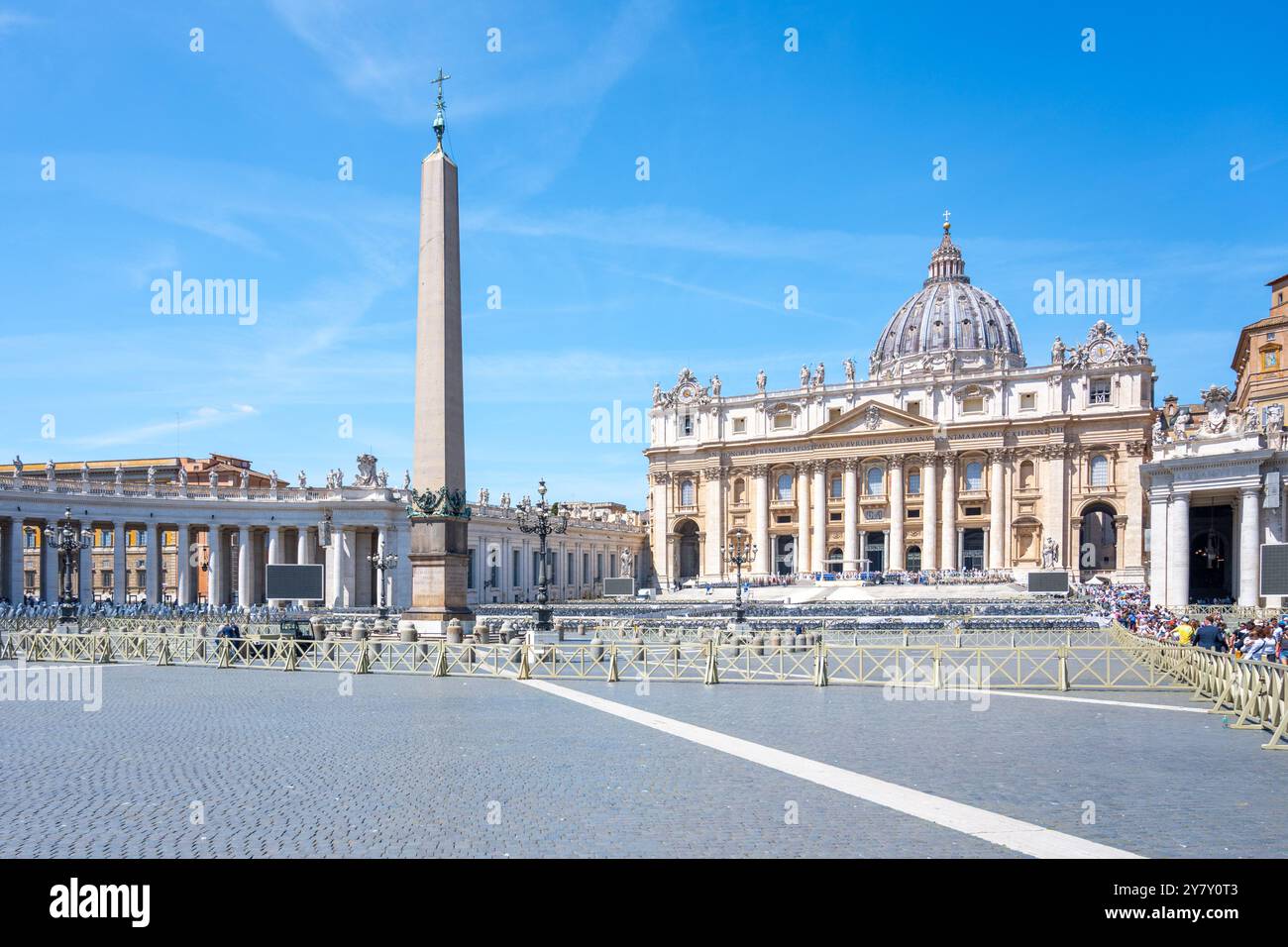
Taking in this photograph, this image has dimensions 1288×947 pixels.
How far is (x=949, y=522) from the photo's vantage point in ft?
268

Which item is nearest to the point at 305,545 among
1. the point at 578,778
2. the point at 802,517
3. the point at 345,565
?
the point at 345,565

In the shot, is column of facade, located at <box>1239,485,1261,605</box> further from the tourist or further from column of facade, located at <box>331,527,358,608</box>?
column of facade, located at <box>331,527,358,608</box>

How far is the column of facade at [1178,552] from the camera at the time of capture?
3778cm

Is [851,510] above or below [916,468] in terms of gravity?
below

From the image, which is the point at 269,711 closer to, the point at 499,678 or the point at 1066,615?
the point at 499,678

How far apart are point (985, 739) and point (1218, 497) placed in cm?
3355

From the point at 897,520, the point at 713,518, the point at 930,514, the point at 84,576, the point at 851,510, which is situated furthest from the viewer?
the point at 713,518

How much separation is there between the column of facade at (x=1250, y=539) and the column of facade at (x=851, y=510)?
49.2 metres

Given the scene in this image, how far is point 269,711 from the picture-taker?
572 inches

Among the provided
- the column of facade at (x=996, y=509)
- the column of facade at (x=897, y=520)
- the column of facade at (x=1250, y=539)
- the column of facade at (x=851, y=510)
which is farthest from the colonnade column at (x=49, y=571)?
the column of facade at (x=996, y=509)

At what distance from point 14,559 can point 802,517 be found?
200 ft

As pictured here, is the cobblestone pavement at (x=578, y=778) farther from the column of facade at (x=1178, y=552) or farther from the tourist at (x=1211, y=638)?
the column of facade at (x=1178, y=552)

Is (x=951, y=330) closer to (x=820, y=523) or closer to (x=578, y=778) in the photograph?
(x=820, y=523)
